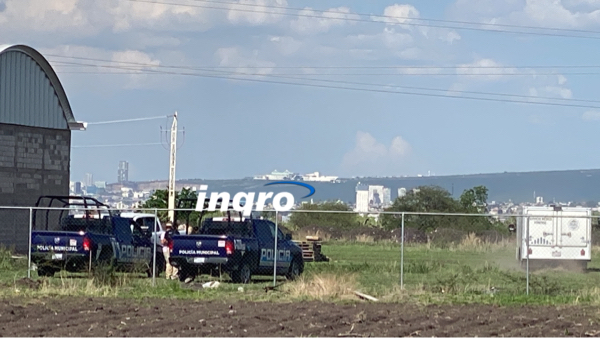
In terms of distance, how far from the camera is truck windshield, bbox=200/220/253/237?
82.6 ft

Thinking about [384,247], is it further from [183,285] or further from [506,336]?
[506,336]

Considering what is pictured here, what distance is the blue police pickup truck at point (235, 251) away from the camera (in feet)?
78.7

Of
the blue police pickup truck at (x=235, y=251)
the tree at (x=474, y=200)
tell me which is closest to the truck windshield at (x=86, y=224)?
the blue police pickup truck at (x=235, y=251)

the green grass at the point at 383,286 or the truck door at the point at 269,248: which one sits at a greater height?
the truck door at the point at 269,248

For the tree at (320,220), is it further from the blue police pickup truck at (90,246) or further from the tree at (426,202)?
the blue police pickup truck at (90,246)

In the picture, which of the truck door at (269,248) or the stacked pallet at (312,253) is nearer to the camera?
the truck door at (269,248)

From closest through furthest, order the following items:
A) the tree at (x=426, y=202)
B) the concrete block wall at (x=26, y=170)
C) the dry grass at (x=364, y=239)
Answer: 1. the concrete block wall at (x=26, y=170)
2. the dry grass at (x=364, y=239)
3. the tree at (x=426, y=202)

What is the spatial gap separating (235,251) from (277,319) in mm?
8205

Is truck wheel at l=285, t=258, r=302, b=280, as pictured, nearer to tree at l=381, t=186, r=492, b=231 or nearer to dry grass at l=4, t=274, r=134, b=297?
dry grass at l=4, t=274, r=134, b=297

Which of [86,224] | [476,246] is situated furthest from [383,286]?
[476,246]

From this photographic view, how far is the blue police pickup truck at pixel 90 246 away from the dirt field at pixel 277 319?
5.45 metres

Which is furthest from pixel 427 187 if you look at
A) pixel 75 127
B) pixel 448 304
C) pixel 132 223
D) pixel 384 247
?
pixel 448 304

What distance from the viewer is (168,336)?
1413 cm

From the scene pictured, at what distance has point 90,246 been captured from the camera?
24.3 meters
